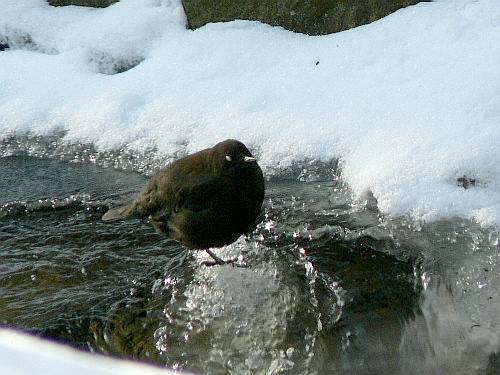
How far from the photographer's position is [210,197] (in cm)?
325

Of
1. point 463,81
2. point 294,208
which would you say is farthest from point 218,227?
point 463,81

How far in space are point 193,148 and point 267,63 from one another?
1.03 m

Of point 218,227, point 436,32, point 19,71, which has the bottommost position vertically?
point 19,71

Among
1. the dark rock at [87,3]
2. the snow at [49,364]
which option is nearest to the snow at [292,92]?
the dark rock at [87,3]

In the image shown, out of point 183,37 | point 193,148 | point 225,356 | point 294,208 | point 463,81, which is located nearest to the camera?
point 225,356

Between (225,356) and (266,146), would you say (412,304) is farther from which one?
(266,146)

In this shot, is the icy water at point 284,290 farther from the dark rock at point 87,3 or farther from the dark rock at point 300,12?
the dark rock at point 87,3

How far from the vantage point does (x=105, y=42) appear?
228 inches

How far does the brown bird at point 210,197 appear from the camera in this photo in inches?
125

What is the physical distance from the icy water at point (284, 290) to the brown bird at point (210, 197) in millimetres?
206

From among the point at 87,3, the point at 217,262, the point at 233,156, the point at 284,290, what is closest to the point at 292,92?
the point at 233,156

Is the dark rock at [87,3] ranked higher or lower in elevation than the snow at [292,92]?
lower

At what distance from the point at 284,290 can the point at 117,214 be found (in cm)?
115

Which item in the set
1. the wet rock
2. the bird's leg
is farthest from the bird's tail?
the wet rock
